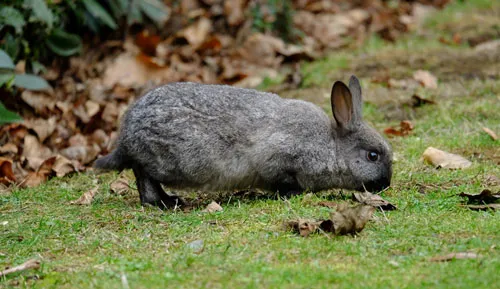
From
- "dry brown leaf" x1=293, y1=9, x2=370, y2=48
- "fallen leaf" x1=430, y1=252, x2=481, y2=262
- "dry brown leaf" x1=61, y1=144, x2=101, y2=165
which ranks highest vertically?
"dry brown leaf" x1=293, y1=9, x2=370, y2=48

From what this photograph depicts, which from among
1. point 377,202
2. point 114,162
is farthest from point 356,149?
point 114,162

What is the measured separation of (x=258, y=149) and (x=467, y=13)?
9.73 metres

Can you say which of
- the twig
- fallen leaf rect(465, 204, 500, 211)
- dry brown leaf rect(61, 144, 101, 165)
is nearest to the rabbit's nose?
fallen leaf rect(465, 204, 500, 211)

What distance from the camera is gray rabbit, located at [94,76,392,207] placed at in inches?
236

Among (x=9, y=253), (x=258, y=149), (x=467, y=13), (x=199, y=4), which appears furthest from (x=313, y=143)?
(x=467, y=13)

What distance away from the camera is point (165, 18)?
11477 millimetres

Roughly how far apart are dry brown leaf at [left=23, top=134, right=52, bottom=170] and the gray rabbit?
5.28 feet

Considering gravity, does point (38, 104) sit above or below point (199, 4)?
below

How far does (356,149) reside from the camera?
20.7ft

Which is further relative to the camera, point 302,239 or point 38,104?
point 38,104

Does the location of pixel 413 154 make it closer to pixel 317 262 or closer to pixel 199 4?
pixel 317 262

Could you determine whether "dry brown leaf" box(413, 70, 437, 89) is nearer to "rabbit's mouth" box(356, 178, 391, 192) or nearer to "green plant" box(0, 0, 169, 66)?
"rabbit's mouth" box(356, 178, 391, 192)

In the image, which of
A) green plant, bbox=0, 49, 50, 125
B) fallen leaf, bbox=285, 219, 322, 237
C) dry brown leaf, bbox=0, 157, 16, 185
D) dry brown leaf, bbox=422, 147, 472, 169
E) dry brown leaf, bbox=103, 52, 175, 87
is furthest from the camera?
dry brown leaf, bbox=103, 52, 175, 87

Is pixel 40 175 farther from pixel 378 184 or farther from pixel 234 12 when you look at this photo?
pixel 234 12
